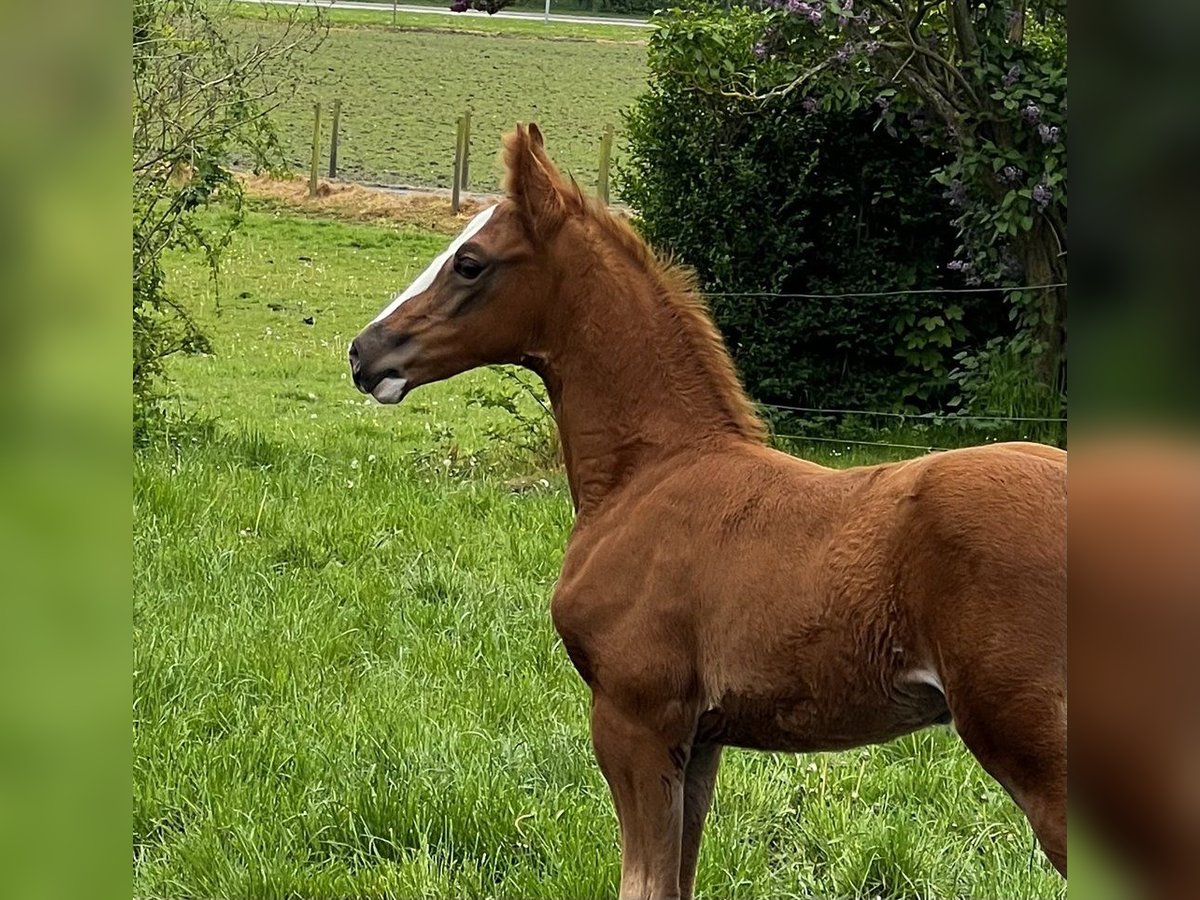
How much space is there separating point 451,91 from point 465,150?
8.29 feet

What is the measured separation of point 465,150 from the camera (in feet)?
30.6

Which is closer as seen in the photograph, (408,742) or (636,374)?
(636,374)

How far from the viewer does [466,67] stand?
38.7 ft

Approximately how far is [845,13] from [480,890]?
3801 millimetres

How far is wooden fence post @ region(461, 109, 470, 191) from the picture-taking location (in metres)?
9.00

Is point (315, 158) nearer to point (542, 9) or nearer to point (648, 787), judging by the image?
point (542, 9)

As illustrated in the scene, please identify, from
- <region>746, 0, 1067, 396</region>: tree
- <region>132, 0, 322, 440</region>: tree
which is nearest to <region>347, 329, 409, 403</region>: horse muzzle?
<region>746, 0, 1067, 396</region>: tree

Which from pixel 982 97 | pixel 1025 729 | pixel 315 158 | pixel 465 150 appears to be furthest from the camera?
pixel 315 158

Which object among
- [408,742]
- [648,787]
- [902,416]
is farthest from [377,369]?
[902,416]

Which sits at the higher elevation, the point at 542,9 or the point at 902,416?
the point at 542,9

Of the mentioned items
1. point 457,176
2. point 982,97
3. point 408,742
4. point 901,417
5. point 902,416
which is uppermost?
point 982,97

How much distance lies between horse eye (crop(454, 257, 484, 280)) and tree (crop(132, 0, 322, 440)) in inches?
163
